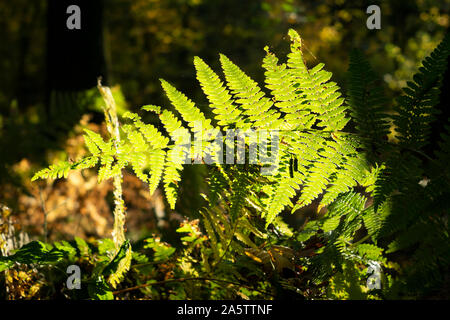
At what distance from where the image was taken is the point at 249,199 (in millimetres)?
1140

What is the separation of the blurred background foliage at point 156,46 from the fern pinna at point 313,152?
203 centimetres

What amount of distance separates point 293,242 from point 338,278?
0.22m

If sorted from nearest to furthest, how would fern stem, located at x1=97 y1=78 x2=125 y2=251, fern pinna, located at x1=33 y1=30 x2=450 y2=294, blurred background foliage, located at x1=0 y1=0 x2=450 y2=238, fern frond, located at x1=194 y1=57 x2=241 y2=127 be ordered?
fern pinna, located at x1=33 y1=30 x2=450 y2=294, fern frond, located at x1=194 y1=57 x2=241 y2=127, fern stem, located at x1=97 y1=78 x2=125 y2=251, blurred background foliage, located at x1=0 y1=0 x2=450 y2=238

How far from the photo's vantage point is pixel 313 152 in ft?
3.28

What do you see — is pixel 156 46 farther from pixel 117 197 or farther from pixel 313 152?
Answer: pixel 313 152

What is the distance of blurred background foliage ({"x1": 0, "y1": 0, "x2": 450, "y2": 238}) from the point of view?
3332 millimetres

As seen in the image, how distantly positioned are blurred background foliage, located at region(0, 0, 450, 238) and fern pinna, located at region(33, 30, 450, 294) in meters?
2.03

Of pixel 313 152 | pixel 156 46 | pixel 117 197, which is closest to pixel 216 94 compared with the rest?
pixel 313 152

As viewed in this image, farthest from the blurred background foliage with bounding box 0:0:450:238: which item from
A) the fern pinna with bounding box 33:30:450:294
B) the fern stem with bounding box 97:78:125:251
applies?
the fern pinna with bounding box 33:30:450:294

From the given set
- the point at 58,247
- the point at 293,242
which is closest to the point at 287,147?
the point at 293,242

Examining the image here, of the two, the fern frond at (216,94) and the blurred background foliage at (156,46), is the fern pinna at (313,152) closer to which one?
the fern frond at (216,94)

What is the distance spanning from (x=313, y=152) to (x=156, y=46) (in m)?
14.0

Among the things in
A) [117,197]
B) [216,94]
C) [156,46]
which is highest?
[156,46]

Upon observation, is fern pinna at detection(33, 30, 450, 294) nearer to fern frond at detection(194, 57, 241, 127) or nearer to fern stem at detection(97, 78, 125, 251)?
fern frond at detection(194, 57, 241, 127)
